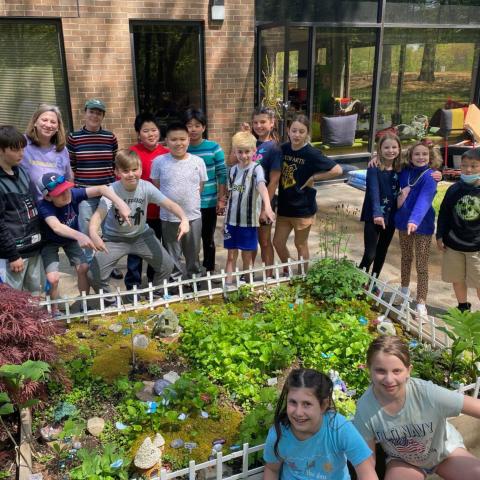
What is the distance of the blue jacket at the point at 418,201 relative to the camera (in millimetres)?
4707

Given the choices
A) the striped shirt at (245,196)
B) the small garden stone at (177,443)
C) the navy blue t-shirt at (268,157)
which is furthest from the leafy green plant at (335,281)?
the small garden stone at (177,443)

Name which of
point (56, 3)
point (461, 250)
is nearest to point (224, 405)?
point (461, 250)

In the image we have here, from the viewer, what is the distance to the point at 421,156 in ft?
15.6

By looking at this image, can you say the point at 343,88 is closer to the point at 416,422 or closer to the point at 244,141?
the point at 244,141

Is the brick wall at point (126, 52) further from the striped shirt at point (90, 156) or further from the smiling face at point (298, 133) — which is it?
the smiling face at point (298, 133)

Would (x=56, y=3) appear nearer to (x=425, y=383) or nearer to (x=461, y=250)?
(x=461, y=250)

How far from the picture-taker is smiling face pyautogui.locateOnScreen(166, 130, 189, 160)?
4.70 m

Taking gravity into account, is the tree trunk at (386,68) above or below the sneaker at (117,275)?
above

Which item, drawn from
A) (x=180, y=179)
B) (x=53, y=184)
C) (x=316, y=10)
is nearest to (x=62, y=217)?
(x=53, y=184)

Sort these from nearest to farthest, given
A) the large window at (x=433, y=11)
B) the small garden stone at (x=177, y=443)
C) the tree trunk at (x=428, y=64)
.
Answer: the small garden stone at (x=177, y=443) < the large window at (x=433, y=11) < the tree trunk at (x=428, y=64)

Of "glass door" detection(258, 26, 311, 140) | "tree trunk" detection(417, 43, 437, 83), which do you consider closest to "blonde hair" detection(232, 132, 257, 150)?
"glass door" detection(258, 26, 311, 140)

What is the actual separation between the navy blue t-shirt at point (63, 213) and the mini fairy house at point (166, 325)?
3.49 ft

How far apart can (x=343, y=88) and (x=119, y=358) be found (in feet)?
26.6

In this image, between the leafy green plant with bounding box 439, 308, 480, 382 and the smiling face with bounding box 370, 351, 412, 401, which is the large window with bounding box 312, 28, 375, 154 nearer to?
the leafy green plant with bounding box 439, 308, 480, 382
